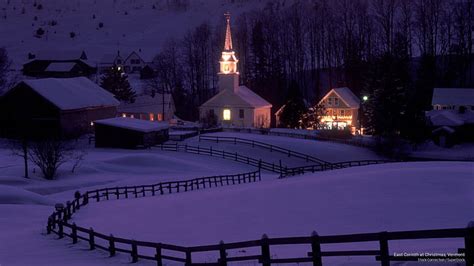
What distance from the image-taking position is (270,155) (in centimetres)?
5597

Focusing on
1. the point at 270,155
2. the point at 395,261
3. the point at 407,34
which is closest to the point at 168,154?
the point at 270,155

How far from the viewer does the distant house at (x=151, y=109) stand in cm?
8288

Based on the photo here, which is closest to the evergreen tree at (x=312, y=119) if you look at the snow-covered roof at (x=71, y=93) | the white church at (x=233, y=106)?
the white church at (x=233, y=106)

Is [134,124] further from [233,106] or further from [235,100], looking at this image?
[235,100]

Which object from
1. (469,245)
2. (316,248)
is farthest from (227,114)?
(469,245)

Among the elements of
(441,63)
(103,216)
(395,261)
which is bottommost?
(103,216)

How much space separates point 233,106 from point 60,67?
47.1 m

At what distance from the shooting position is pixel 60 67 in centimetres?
11262

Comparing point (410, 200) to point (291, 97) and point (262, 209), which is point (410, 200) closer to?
point (262, 209)

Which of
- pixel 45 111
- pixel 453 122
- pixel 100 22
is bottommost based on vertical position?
pixel 453 122

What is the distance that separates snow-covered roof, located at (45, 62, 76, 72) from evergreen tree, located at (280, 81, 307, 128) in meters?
51.6

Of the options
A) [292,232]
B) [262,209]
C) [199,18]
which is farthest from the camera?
[199,18]

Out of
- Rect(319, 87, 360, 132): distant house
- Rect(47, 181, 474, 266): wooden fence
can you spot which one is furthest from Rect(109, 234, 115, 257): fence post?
Rect(319, 87, 360, 132): distant house

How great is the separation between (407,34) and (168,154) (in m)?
53.2
